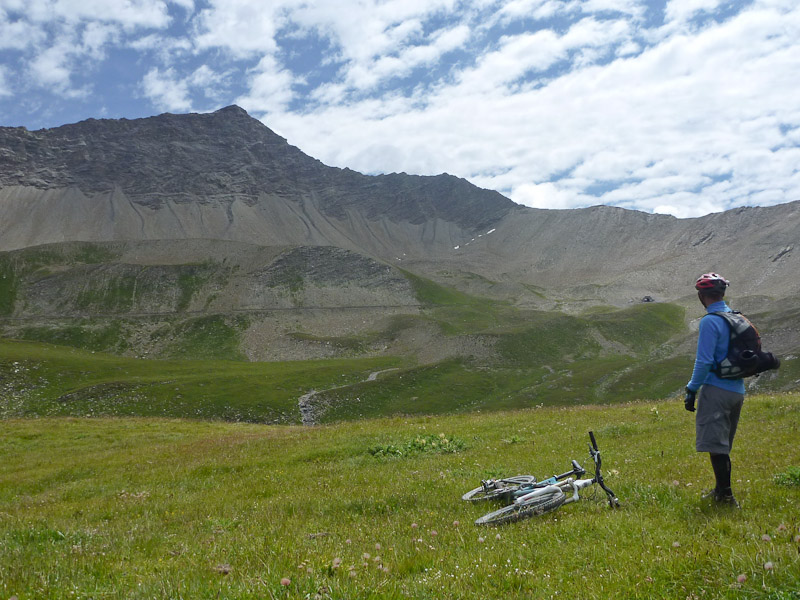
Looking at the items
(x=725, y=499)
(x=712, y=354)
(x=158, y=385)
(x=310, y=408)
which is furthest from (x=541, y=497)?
(x=158, y=385)

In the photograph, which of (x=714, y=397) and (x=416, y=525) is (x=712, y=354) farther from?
(x=416, y=525)

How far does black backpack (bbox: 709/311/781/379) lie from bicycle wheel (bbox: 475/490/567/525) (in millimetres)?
3558

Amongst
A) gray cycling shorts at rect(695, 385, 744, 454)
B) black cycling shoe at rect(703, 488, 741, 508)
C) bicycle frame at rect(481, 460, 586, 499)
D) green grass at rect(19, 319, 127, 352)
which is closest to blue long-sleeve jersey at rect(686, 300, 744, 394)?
gray cycling shorts at rect(695, 385, 744, 454)

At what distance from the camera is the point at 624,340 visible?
12344cm

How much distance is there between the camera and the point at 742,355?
8773mm

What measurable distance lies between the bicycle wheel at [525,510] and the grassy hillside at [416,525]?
208mm

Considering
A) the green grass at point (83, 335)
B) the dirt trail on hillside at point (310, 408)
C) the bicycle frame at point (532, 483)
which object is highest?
the green grass at point (83, 335)

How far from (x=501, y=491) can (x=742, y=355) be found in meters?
4.88

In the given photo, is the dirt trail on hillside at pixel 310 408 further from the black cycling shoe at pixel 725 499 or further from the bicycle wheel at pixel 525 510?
the black cycling shoe at pixel 725 499

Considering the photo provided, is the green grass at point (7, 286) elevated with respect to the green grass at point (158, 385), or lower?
elevated

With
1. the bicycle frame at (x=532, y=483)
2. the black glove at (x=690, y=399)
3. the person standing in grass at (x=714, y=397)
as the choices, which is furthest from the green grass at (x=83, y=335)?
the person standing in grass at (x=714, y=397)

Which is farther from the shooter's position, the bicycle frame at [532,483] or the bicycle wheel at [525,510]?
the bicycle frame at [532,483]

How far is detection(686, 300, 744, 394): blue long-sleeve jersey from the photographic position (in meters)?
9.05

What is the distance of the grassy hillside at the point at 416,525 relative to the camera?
580cm
